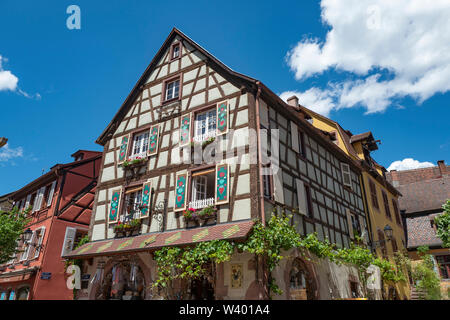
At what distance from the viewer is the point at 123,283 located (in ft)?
37.3

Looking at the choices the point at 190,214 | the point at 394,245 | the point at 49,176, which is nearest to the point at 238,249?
the point at 190,214

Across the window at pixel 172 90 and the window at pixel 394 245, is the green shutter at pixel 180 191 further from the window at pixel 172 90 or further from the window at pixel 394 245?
the window at pixel 394 245

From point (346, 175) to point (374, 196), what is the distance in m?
4.05

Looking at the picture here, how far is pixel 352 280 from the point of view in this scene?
13.0 m

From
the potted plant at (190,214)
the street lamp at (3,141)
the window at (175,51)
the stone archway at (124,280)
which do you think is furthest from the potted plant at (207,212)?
the window at (175,51)

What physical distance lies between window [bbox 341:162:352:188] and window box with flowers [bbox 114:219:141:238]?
9.67 meters

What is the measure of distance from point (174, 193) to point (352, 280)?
25.0 ft

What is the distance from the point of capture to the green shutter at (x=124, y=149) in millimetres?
13559

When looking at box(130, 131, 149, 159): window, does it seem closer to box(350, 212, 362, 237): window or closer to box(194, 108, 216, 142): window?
box(194, 108, 216, 142): window

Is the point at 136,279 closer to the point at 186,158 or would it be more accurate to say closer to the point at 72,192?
the point at 186,158

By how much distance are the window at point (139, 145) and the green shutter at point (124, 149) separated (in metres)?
0.27

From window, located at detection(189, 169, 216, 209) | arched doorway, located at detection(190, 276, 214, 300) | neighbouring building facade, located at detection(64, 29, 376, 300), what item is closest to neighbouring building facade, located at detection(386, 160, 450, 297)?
neighbouring building facade, located at detection(64, 29, 376, 300)

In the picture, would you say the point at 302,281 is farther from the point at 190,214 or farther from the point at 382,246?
the point at 382,246
